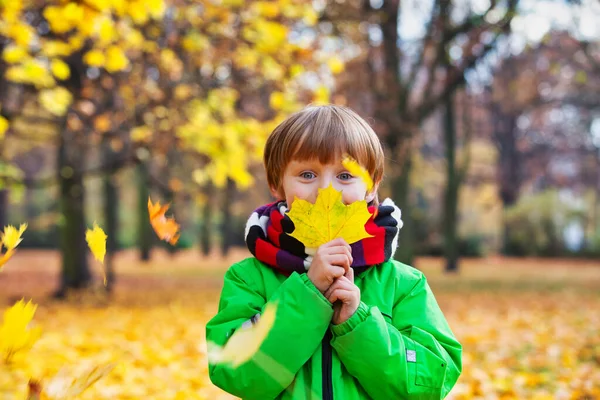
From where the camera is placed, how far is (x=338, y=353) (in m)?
1.47

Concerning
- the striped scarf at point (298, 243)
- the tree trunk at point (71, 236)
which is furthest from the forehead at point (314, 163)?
the tree trunk at point (71, 236)

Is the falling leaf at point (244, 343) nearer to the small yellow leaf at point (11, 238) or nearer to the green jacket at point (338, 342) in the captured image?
the green jacket at point (338, 342)

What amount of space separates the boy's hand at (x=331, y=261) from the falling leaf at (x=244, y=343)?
163mm

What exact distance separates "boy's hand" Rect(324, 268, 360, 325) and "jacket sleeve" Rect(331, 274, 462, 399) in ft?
0.06

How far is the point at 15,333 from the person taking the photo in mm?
927

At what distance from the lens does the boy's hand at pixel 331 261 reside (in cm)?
136

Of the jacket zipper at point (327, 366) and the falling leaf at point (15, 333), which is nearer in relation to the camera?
the falling leaf at point (15, 333)

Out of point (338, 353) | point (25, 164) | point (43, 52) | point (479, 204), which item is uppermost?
point (43, 52)

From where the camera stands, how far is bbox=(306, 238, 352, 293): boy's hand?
4.45 feet

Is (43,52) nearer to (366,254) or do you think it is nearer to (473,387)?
(473,387)

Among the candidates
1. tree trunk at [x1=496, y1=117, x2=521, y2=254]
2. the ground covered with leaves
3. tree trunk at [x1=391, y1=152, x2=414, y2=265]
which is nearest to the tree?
tree trunk at [x1=391, y1=152, x2=414, y2=265]

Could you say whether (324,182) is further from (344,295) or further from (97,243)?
(97,243)

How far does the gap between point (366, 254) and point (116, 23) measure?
5.23m

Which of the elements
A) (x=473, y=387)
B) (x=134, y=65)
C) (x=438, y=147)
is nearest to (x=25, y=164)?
(x=438, y=147)
